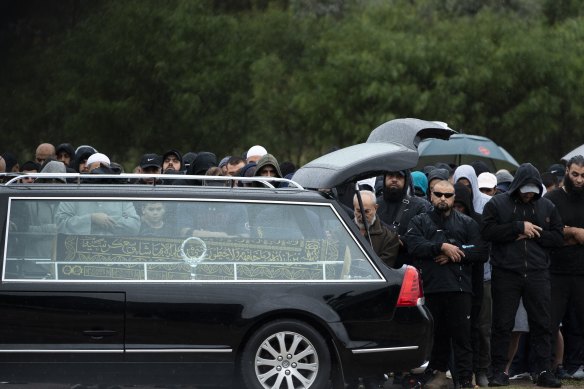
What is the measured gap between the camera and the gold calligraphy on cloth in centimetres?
1044

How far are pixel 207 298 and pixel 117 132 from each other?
33.8 metres

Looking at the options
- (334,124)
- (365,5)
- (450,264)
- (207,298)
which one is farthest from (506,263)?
(365,5)

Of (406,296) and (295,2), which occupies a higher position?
(295,2)

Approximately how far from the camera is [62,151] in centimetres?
1684

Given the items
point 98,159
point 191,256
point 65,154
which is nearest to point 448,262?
point 191,256

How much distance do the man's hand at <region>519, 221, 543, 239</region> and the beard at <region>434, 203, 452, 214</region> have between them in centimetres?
72

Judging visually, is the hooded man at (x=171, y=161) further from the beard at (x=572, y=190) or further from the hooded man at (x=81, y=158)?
the beard at (x=572, y=190)

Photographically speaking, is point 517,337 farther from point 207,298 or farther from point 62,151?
point 62,151

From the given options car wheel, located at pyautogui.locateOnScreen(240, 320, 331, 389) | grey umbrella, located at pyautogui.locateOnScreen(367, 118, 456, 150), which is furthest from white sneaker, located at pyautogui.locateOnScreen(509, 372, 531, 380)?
car wheel, located at pyautogui.locateOnScreen(240, 320, 331, 389)

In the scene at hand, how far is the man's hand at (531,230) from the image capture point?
1236cm

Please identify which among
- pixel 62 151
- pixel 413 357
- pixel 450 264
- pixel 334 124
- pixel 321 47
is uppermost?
pixel 321 47

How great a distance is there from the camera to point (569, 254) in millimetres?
13039

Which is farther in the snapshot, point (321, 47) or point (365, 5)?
point (365, 5)

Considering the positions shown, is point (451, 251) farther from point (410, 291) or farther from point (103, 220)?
point (103, 220)
